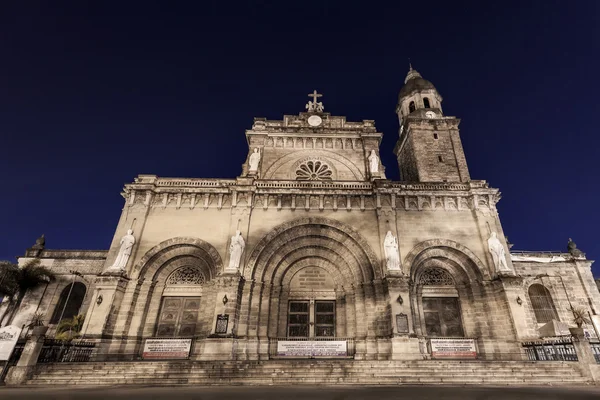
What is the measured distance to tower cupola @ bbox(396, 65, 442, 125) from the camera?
26.9 meters

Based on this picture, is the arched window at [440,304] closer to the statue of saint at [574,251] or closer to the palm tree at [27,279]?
the statue of saint at [574,251]

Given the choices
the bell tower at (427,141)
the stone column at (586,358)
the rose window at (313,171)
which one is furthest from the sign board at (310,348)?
the bell tower at (427,141)

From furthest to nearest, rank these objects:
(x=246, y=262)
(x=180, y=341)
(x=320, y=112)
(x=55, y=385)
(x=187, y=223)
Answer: (x=320, y=112) → (x=187, y=223) → (x=246, y=262) → (x=180, y=341) → (x=55, y=385)

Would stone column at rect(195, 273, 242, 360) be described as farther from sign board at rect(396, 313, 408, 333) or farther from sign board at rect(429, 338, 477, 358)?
sign board at rect(429, 338, 477, 358)

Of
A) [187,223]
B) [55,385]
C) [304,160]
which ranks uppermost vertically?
[304,160]

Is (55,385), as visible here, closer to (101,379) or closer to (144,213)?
(101,379)

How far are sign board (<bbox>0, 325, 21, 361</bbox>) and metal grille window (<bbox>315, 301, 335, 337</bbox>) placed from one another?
43.8ft

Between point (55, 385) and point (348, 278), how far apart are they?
45.8 feet

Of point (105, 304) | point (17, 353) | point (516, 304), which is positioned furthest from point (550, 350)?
point (17, 353)

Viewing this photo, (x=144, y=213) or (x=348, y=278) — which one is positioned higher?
(x=144, y=213)

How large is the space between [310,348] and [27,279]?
66.0ft

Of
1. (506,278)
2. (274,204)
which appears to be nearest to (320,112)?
(274,204)

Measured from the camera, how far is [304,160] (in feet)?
77.6

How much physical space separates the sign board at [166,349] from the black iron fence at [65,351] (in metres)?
2.50
